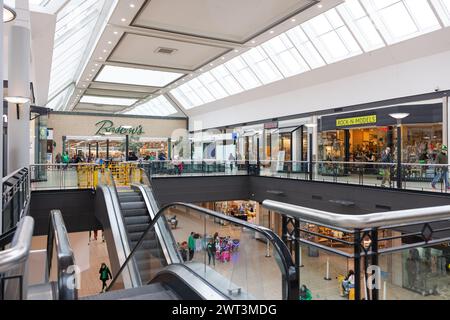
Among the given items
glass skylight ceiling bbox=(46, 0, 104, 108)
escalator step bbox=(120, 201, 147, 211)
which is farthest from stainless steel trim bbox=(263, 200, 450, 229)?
glass skylight ceiling bbox=(46, 0, 104, 108)

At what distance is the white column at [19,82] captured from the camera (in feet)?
26.5

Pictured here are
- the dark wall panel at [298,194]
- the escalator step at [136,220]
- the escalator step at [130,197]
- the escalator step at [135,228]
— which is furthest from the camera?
the escalator step at [130,197]

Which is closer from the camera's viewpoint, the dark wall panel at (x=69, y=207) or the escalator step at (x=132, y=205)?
the escalator step at (x=132, y=205)

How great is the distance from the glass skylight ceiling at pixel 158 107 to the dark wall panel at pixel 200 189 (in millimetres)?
18583

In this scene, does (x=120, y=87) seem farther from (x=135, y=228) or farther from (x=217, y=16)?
(x=135, y=228)

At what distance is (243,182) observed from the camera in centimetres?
1848

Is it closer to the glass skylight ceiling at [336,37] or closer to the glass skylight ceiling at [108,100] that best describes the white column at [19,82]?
the glass skylight ceiling at [336,37]

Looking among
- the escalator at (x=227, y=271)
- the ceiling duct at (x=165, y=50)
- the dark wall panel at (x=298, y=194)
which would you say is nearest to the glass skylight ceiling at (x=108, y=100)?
the ceiling duct at (x=165, y=50)

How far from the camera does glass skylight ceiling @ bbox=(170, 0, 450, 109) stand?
13802 millimetres

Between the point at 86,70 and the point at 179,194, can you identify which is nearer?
the point at 179,194

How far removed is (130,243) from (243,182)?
9.70 metres

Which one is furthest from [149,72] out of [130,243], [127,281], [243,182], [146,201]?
[127,281]

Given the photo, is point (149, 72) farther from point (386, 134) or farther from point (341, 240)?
point (341, 240)

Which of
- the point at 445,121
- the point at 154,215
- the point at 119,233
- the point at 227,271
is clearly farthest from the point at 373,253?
the point at 445,121
